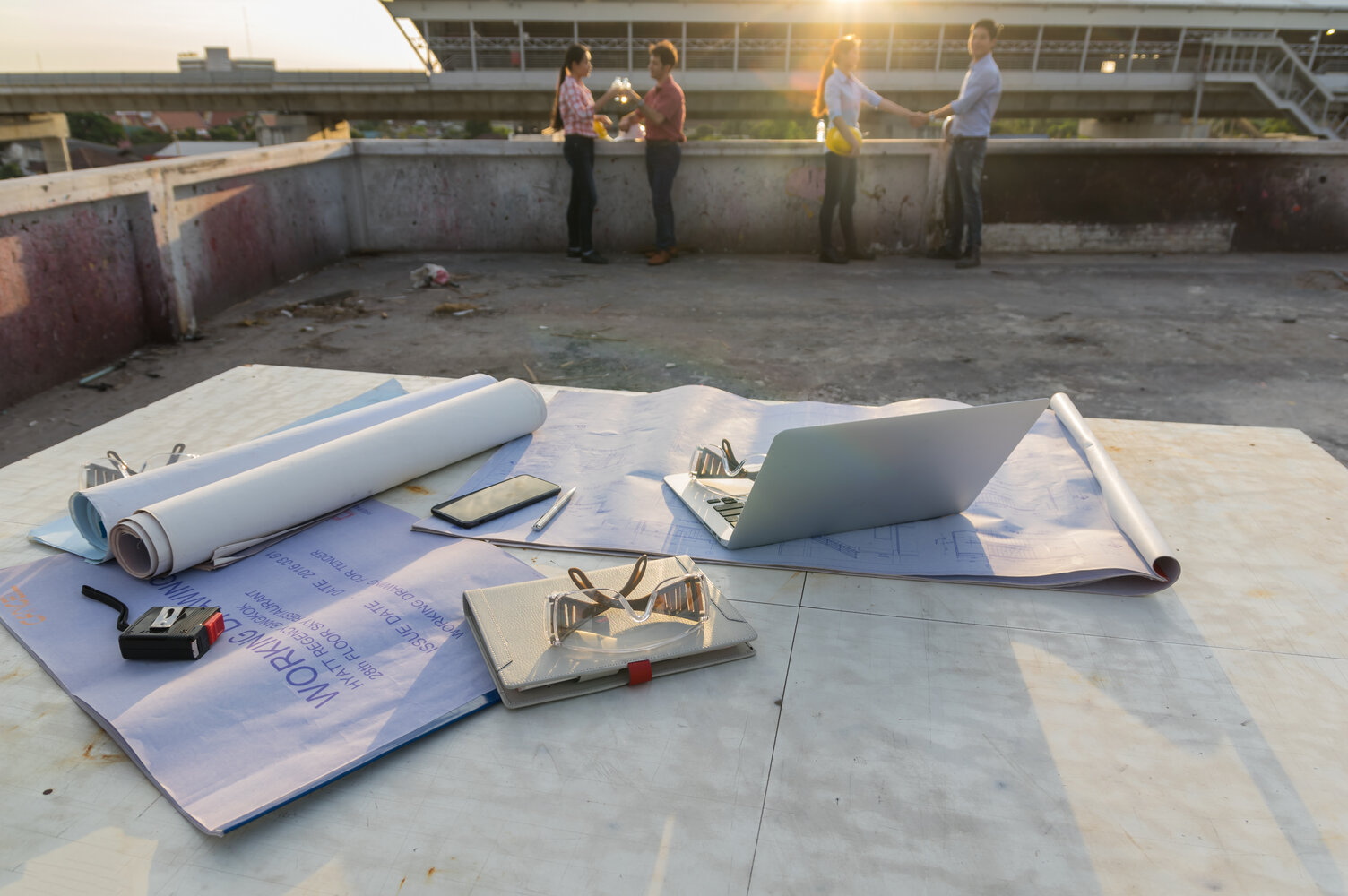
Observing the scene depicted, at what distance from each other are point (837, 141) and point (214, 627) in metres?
6.90

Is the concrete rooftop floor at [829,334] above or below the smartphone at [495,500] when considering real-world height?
below


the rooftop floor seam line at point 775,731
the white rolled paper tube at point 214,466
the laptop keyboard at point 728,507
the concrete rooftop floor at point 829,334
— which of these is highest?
the white rolled paper tube at point 214,466

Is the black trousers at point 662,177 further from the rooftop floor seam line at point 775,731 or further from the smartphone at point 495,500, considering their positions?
the rooftop floor seam line at point 775,731

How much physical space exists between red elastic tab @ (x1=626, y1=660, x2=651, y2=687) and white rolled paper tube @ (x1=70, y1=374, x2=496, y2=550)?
100 cm

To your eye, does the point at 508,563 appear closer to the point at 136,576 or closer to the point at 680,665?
the point at 680,665

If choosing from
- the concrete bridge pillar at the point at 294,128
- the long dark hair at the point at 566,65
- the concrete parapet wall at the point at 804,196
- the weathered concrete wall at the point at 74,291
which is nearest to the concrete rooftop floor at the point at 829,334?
the weathered concrete wall at the point at 74,291

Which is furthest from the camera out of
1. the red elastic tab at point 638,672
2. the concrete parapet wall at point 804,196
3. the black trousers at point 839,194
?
the concrete parapet wall at point 804,196

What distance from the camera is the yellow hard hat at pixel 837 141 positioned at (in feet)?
23.2

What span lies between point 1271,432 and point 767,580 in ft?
5.29

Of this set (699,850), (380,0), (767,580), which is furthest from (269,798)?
(380,0)

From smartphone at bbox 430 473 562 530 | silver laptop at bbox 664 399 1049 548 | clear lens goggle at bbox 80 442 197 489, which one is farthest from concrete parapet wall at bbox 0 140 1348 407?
silver laptop at bbox 664 399 1049 548

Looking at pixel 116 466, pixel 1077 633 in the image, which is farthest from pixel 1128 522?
pixel 116 466

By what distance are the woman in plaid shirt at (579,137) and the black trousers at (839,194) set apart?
2.08 m

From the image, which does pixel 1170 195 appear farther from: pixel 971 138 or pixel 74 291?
pixel 74 291
